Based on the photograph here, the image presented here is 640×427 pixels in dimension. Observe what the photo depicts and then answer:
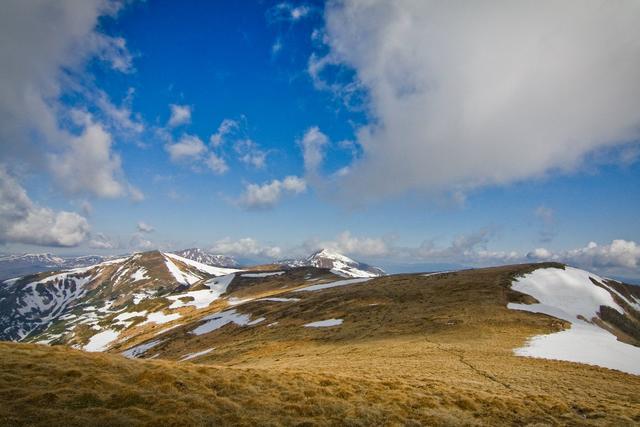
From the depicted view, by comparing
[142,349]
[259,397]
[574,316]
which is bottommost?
[142,349]

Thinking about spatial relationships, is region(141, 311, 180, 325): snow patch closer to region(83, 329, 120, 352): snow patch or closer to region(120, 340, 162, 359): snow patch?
region(83, 329, 120, 352): snow patch

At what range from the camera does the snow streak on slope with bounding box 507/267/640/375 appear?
3331 centimetres

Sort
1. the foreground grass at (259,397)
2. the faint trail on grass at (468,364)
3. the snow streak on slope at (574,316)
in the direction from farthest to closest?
1. the snow streak on slope at (574,316)
2. the faint trail on grass at (468,364)
3. the foreground grass at (259,397)

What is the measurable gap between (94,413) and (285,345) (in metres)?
40.1

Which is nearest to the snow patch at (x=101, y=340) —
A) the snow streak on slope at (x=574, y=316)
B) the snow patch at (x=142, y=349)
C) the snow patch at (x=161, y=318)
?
the snow patch at (x=161, y=318)

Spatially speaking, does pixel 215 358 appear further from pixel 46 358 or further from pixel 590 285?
pixel 590 285

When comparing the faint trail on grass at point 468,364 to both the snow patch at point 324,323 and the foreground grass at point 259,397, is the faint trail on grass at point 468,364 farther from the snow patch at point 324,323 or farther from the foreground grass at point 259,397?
the snow patch at point 324,323

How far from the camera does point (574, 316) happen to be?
54594 mm

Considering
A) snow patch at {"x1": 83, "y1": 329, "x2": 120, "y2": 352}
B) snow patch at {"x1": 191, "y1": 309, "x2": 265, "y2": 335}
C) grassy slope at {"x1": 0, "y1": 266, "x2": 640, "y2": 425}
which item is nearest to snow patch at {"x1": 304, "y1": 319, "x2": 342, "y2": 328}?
grassy slope at {"x1": 0, "y1": 266, "x2": 640, "y2": 425}

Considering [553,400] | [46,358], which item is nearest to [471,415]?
[553,400]

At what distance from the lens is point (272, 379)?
21.8m

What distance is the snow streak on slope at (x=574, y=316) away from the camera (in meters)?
33.3

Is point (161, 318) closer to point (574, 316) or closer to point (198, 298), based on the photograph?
point (198, 298)

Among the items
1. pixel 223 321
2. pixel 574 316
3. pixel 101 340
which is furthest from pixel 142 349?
pixel 101 340
